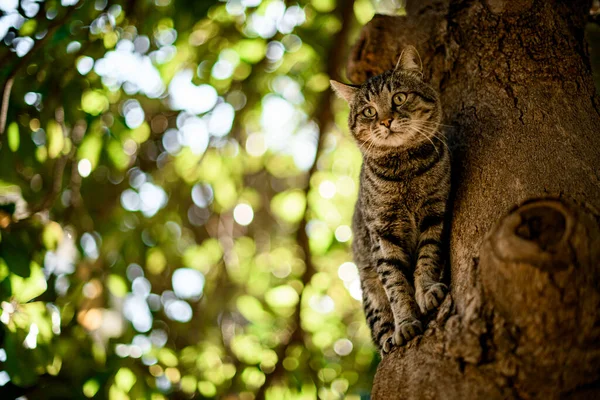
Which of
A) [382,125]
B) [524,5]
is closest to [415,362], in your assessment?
[382,125]

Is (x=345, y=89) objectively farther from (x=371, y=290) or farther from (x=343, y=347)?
(x=343, y=347)

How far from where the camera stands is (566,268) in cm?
146

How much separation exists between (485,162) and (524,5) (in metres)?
0.84

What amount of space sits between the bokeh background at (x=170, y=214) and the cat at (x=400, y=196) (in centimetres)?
77

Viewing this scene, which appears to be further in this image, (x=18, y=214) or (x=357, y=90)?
(x=357, y=90)

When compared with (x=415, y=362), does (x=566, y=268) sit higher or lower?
higher

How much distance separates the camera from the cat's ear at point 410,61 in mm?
2840

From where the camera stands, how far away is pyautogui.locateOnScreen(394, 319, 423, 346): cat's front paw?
2.06 metres

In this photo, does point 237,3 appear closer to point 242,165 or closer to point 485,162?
point 242,165

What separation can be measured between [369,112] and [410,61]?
15.2 inches

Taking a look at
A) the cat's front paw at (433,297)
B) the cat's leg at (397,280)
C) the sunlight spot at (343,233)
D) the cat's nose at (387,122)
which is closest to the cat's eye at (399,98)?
the cat's nose at (387,122)

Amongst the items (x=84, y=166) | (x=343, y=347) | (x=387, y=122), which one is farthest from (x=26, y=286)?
(x=343, y=347)

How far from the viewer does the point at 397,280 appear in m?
2.61

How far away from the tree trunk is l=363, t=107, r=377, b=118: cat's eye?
31 cm
